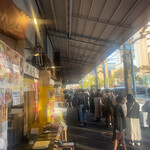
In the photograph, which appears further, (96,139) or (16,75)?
(96,139)

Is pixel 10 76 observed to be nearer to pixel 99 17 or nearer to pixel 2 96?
pixel 2 96

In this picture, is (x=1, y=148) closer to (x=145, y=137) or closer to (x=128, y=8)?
(x=128, y=8)

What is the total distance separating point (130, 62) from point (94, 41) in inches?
97.3

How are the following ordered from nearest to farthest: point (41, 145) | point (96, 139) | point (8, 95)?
point (8, 95)
point (41, 145)
point (96, 139)

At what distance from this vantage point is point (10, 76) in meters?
1.74

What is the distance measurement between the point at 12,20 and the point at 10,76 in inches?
29.2

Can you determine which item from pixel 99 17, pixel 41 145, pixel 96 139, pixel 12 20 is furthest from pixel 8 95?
pixel 99 17

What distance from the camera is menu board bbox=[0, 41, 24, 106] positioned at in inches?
60.9

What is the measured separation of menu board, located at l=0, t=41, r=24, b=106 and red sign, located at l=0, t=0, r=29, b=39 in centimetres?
26

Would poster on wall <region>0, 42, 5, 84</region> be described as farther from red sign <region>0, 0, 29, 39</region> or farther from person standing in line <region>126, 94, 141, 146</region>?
person standing in line <region>126, 94, 141, 146</region>

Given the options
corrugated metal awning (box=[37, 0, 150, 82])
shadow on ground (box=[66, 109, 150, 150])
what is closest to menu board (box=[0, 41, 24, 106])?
corrugated metal awning (box=[37, 0, 150, 82])

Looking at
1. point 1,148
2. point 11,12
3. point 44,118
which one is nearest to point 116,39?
point 44,118

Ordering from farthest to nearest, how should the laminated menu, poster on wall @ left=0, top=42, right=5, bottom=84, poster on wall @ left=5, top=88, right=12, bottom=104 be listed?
the laminated menu
poster on wall @ left=5, top=88, right=12, bottom=104
poster on wall @ left=0, top=42, right=5, bottom=84

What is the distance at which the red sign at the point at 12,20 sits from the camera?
5.16 feet
